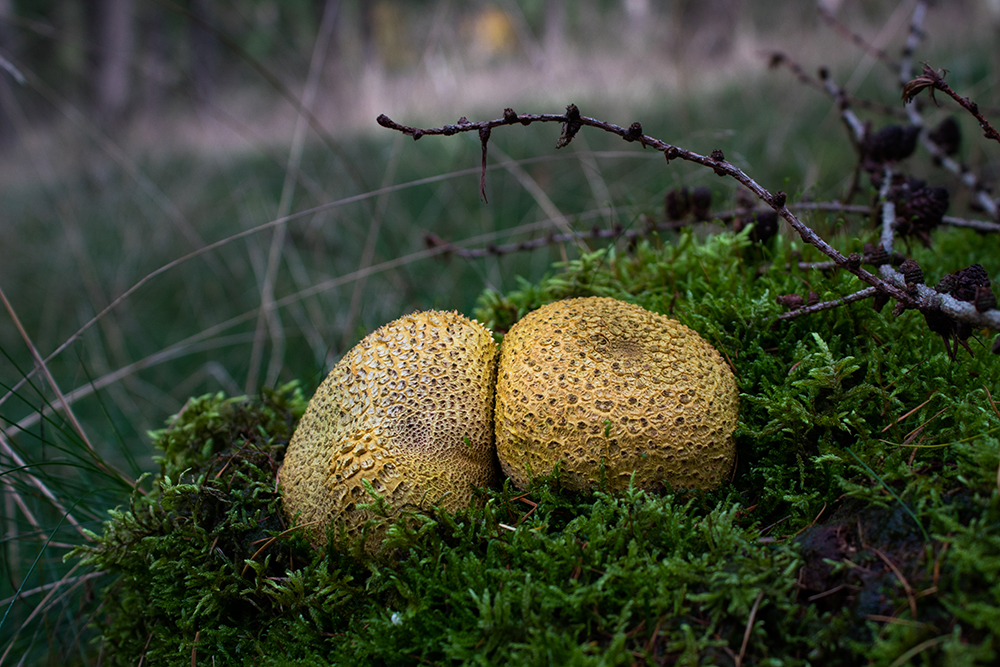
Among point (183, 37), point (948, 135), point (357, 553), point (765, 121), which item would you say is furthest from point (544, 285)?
point (183, 37)

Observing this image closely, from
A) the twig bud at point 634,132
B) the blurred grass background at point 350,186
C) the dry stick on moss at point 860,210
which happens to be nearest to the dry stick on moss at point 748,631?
the twig bud at point 634,132

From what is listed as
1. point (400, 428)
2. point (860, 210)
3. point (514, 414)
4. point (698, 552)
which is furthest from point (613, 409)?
point (860, 210)

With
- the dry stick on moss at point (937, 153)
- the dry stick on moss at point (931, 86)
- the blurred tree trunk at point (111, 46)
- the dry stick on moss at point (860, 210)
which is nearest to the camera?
the dry stick on moss at point (931, 86)

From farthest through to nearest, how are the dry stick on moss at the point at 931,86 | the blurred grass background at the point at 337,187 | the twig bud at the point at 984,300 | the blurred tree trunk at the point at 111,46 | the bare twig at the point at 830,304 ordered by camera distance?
1. the blurred tree trunk at the point at 111,46
2. the blurred grass background at the point at 337,187
3. the bare twig at the point at 830,304
4. the dry stick on moss at the point at 931,86
5. the twig bud at the point at 984,300

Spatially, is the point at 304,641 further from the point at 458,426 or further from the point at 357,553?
the point at 458,426

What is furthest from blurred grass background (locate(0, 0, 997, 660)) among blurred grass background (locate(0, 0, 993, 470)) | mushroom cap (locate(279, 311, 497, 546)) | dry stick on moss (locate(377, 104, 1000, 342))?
dry stick on moss (locate(377, 104, 1000, 342))

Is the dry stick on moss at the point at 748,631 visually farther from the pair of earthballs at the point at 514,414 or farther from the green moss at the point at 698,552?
the pair of earthballs at the point at 514,414

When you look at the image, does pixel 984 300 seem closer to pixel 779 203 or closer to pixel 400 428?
pixel 779 203

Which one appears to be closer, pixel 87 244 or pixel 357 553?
pixel 357 553
